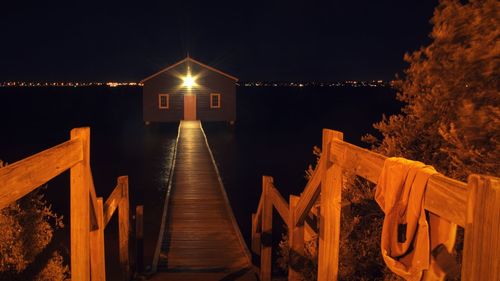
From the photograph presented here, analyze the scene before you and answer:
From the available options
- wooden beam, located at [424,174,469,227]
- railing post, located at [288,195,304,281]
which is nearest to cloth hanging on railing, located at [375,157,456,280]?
wooden beam, located at [424,174,469,227]

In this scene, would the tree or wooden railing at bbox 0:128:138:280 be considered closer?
wooden railing at bbox 0:128:138:280

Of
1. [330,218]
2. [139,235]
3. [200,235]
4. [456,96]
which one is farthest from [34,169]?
[200,235]

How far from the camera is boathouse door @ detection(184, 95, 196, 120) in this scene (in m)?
37.6

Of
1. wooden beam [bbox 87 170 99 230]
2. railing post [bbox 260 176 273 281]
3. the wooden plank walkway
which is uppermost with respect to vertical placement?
wooden beam [bbox 87 170 99 230]

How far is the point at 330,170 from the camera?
4.09 metres

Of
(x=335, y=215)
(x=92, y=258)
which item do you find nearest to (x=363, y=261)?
(x=335, y=215)

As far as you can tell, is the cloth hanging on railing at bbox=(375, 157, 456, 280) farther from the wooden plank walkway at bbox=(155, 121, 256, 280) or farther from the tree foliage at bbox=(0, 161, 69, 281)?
the wooden plank walkway at bbox=(155, 121, 256, 280)

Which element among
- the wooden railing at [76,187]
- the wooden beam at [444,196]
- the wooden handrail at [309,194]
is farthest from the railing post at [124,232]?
the wooden beam at [444,196]

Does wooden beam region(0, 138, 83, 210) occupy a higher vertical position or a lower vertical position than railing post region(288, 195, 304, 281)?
higher

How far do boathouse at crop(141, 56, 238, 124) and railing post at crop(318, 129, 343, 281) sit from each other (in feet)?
111

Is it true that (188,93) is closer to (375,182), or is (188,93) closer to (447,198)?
(375,182)

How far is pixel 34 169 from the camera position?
3.00m

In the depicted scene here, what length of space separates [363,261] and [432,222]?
2.26 m

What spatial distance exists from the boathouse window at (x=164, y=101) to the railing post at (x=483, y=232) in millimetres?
36710
